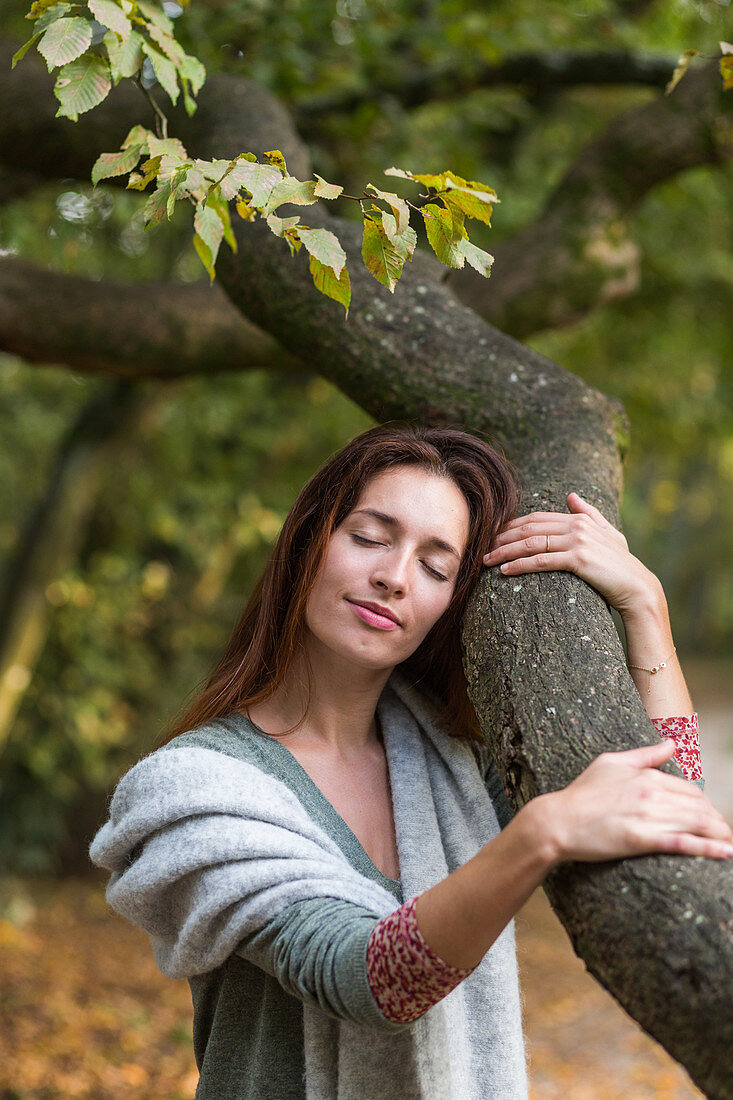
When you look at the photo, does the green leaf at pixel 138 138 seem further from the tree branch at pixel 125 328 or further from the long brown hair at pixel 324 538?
the tree branch at pixel 125 328

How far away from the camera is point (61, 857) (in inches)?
308

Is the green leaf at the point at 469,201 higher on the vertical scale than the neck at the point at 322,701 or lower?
higher

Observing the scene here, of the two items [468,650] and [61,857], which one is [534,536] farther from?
[61,857]

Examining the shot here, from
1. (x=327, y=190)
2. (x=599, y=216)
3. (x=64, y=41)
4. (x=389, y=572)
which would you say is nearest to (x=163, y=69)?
(x=64, y=41)

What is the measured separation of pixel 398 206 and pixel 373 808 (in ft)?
3.73

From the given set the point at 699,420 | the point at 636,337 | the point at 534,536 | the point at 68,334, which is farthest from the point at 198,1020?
the point at 699,420

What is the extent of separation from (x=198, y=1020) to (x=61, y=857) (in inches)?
261

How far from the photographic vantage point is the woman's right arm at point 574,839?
1.10m

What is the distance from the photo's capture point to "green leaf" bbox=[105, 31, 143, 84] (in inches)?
67.1

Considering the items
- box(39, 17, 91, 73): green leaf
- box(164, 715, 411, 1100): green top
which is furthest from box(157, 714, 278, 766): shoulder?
box(39, 17, 91, 73): green leaf

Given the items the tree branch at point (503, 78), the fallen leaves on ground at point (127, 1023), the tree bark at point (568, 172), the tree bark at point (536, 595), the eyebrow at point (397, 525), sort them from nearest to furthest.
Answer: the tree bark at point (536, 595) → the eyebrow at point (397, 525) → the tree bark at point (568, 172) → the tree branch at point (503, 78) → the fallen leaves on ground at point (127, 1023)

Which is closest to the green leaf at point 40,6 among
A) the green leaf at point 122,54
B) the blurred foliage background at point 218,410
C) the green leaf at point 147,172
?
the green leaf at point 122,54

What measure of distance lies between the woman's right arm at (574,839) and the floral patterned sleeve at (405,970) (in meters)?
0.02

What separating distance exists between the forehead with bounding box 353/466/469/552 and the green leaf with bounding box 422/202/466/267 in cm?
41
